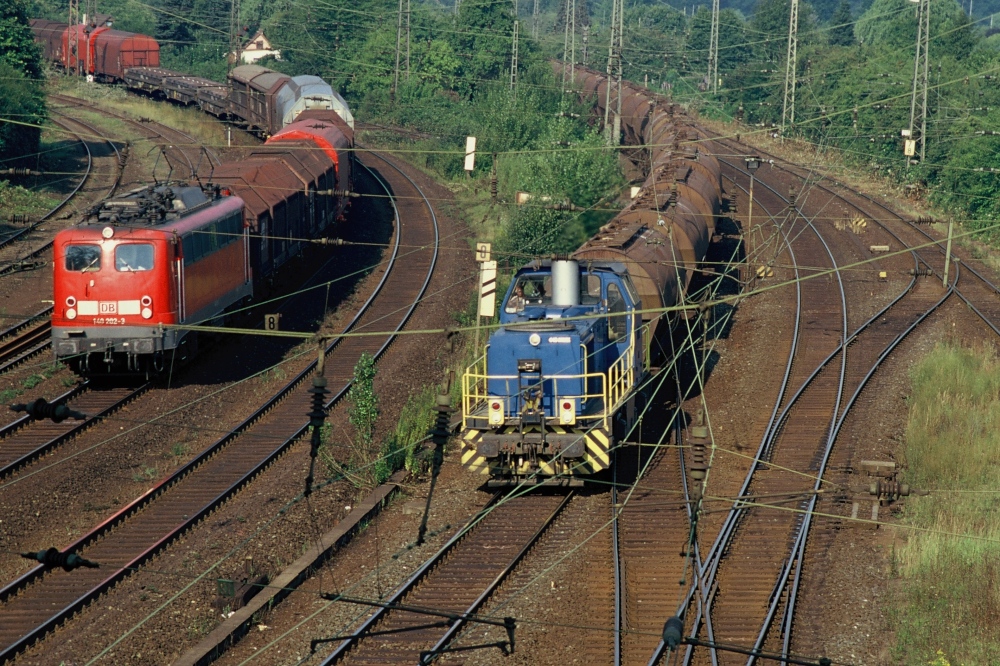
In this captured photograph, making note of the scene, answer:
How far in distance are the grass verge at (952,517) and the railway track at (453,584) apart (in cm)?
541

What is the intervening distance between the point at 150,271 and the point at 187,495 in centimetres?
579

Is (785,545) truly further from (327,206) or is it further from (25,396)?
(327,206)

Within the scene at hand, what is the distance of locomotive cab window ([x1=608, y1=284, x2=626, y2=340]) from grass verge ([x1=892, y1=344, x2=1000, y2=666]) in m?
5.54

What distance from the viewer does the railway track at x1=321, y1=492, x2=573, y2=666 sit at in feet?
48.6

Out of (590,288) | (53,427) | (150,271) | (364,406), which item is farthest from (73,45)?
(590,288)

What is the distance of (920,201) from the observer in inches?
1921

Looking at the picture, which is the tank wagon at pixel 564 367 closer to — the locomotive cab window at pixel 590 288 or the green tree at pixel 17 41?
the locomotive cab window at pixel 590 288

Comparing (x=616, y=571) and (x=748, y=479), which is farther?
(x=748, y=479)

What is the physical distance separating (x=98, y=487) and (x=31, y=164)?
29975 mm

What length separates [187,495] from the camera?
2011 centimetres

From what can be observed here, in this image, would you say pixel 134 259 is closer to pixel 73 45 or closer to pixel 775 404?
pixel 775 404

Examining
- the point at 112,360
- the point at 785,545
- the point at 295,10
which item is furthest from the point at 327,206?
the point at 295,10

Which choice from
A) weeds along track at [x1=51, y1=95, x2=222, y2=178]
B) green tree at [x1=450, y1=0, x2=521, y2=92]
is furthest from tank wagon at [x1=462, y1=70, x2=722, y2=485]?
green tree at [x1=450, y1=0, x2=521, y2=92]

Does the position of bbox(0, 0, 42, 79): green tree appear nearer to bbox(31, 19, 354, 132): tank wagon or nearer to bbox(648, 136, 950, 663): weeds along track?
bbox(31, 19, 354, 132): tank wagon
